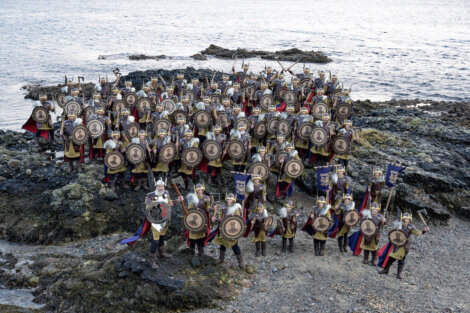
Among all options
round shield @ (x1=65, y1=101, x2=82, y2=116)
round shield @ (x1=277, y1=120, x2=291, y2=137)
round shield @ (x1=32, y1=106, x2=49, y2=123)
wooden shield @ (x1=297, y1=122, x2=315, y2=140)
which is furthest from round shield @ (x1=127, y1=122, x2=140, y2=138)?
wooden shield @ (x1=297, y1=122, x2=315, y2=140)

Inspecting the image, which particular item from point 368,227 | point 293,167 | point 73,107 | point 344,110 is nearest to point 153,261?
point 368,227

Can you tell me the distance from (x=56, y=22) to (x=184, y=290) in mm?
102051

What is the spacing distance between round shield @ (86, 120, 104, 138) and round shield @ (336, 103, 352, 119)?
10.3 m

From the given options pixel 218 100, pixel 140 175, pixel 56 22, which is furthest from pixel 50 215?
pixel 56 22

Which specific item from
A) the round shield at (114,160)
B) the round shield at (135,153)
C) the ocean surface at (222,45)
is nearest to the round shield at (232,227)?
the round shield at (135,153)

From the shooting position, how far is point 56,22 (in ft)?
324

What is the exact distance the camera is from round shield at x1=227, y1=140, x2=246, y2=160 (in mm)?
15906

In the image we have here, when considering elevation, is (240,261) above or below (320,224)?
below

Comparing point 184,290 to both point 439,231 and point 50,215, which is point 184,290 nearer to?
point 50,215

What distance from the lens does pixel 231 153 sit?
15953mm

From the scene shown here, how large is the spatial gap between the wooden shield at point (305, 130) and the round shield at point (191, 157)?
438cm

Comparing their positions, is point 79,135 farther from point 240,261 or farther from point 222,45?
point 222,45

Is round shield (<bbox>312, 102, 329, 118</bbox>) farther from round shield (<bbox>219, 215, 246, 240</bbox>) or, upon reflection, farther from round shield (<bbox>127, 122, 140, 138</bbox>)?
round shield (<bbox>219, 215, 246, 240</bbox>)

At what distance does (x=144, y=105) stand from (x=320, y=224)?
10.5 m
